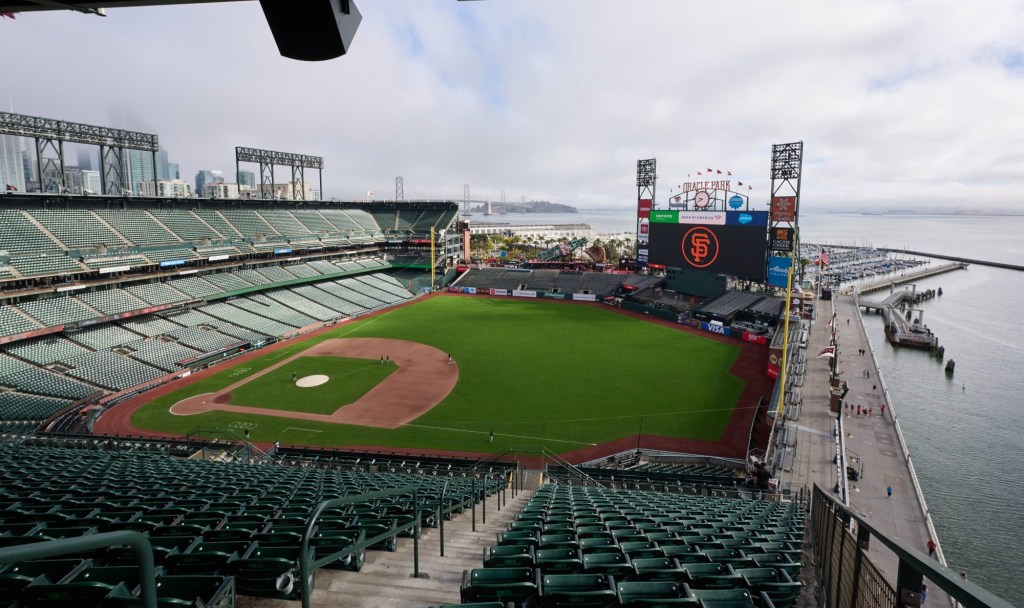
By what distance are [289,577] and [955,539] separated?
97.3 ft

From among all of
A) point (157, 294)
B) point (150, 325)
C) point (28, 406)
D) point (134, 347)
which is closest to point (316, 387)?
point (134, 347)

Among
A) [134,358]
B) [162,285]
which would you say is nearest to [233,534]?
[134,358]

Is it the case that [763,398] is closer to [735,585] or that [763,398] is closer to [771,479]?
[771,479]

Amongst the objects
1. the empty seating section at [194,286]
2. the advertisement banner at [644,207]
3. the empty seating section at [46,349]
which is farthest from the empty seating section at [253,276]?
the advertisement banner at [644,207]

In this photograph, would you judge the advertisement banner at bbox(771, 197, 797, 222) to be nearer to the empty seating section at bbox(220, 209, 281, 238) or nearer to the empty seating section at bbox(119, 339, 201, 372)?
the empty seating section at bbox(119, 339, 201, 372)

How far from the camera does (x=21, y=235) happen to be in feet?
138

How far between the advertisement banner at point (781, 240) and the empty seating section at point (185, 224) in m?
61.5

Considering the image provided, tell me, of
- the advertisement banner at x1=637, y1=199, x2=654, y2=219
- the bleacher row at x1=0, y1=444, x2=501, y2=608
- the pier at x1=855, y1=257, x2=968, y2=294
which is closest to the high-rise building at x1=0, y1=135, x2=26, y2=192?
the advertisement banner at x1=637, y1=199, x2=654, y2=219

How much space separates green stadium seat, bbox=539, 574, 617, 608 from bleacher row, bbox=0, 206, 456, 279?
4976cm

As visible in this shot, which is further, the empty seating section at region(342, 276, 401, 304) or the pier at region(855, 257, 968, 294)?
the pier at region(855, 257, 968, 294)

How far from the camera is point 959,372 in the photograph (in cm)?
4884

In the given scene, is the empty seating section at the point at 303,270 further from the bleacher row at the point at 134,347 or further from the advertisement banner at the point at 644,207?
Result: the advertisement banner at the point at 644,207

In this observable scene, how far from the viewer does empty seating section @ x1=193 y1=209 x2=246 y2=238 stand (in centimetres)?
6084

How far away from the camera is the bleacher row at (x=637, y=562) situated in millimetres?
5016
